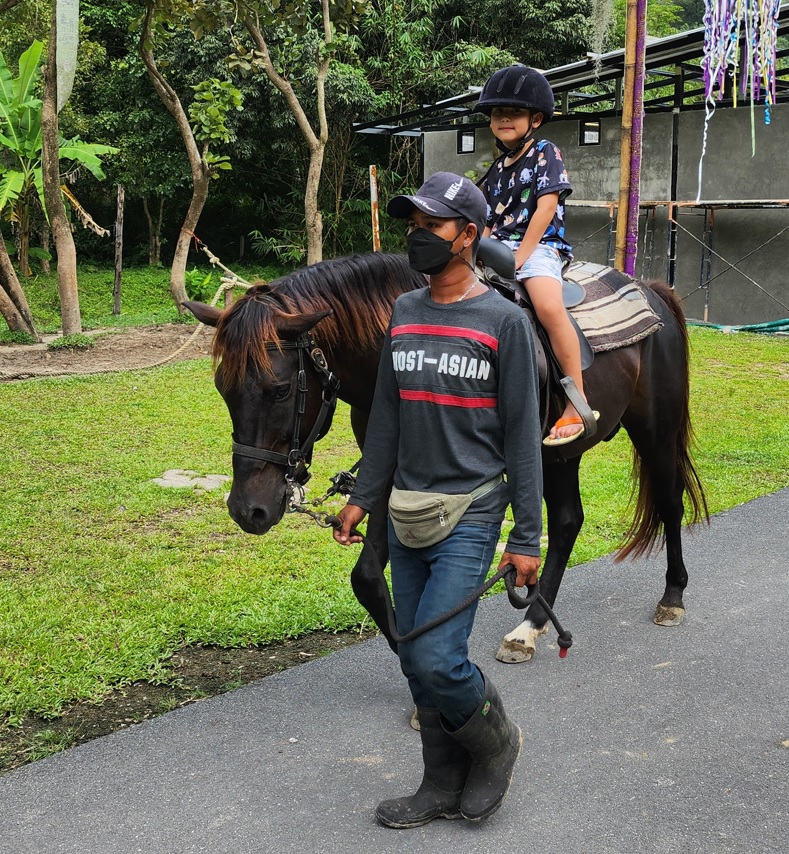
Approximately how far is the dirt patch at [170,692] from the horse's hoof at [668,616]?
1420 mm

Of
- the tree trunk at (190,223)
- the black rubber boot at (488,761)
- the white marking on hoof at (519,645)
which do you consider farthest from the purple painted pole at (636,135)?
the tree trunk at (190,223)

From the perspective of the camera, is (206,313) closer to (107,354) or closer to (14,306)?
(107,354)

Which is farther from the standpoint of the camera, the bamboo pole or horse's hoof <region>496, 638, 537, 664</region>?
the bamboo pole

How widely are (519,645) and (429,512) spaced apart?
1.66 m

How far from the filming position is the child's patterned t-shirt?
3.77m

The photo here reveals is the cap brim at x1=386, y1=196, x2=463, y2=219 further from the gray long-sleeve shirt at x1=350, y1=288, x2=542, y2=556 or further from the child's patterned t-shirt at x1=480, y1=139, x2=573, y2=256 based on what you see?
the child's patterned t-shirt at x1=480, y1=139, x2=573, y2=256

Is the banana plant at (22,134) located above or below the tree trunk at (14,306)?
above

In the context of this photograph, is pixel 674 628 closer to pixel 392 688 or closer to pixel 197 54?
pixel 392 688

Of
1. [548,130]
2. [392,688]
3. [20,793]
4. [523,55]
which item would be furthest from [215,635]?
[523,55]

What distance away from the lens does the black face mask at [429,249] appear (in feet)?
8.76

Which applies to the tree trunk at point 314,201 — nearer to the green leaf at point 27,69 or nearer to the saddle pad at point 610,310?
the green leaf at point 27,69

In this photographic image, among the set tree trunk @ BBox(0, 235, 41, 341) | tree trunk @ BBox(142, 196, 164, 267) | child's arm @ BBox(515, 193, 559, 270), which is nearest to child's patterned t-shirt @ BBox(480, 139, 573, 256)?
child's arm @ BBox(515, 193, 559, 270)

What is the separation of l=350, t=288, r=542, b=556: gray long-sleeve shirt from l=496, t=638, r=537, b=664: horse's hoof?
152cm

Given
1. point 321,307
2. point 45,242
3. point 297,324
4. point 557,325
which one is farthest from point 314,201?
point 297,324
